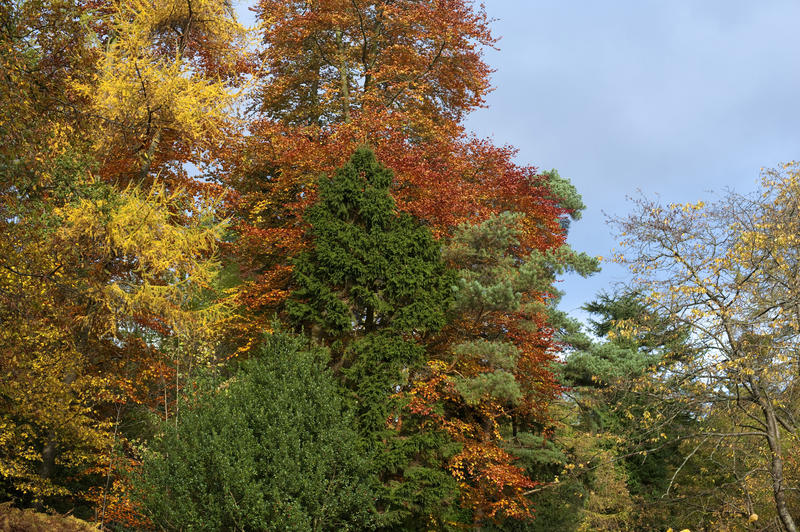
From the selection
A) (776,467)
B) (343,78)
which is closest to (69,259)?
(343,78)

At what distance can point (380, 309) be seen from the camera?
551 inches

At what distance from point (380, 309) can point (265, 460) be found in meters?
4.72

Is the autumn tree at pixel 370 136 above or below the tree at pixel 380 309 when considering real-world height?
above

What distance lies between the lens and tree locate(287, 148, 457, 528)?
13.0m

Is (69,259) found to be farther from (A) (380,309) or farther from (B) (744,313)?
(B) (744,313)

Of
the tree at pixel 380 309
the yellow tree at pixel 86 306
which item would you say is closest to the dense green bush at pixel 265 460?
the tree at pixel 380 309

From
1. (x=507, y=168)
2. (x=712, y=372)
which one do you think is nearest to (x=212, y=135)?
(x=507, y=168)

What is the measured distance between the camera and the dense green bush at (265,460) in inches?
377

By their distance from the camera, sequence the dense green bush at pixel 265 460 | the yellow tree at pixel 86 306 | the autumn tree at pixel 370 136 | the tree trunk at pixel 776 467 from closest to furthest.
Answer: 1. the dense green bush at pixel 265 460
2. the tree trunk at pixel 776 467
3. the yellow tree at pixel 86 306
4. the autumn tree at pixel 370 136

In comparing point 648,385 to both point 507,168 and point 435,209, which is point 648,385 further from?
point 507,168

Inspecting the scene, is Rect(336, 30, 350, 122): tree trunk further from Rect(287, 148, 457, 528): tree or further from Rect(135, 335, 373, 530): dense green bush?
Rect(135, 335, 373, 530): dense green bush

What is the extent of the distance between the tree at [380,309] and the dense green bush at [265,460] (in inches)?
57.8

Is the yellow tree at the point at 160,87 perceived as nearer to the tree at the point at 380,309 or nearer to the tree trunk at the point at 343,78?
the tree trunk at the point at 343,78

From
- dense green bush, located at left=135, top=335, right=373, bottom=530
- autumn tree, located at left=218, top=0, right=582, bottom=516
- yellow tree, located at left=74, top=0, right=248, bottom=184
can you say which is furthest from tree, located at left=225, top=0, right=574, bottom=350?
dense green bush, located at left=135, top=335, right=373, bottom=530
